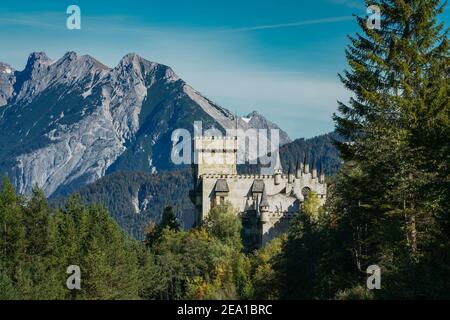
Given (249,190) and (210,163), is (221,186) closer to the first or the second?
(249,190)

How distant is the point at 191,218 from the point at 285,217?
38.9 m

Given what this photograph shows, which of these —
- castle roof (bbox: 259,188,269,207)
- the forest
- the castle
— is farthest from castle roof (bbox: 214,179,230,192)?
the forest

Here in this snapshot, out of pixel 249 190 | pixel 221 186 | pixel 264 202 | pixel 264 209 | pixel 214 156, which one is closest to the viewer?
pixel 264 209

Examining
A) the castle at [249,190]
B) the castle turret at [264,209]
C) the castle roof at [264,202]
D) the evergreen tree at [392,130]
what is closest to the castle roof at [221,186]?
the castle at [249,190]

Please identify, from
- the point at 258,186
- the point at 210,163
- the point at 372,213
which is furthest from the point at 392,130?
the point at 210,163

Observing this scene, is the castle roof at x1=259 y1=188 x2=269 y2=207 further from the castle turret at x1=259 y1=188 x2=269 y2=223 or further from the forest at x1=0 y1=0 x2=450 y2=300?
the forest at x1=0 y1=0 x2=450 y2=300

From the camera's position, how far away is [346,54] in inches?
2018

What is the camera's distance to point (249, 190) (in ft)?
424

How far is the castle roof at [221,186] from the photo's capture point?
5064 inches

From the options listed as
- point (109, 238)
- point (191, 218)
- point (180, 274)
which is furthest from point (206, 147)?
point (109, 238)

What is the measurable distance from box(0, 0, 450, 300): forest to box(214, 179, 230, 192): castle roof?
49.3 m

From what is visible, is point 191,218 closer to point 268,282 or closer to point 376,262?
point 268,282

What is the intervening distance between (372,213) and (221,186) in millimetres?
80442

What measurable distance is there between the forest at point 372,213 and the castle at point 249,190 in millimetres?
38792
